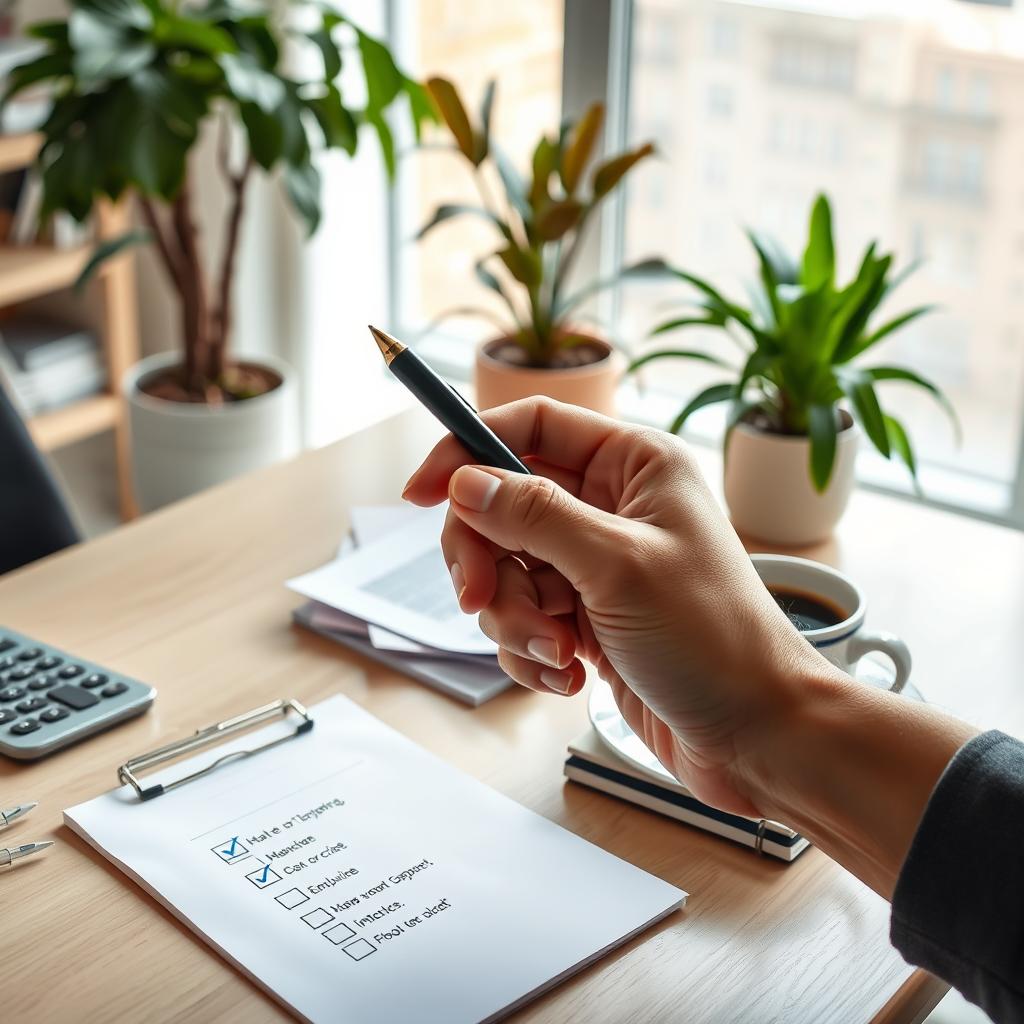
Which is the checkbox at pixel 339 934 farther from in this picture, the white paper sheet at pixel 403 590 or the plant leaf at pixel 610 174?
the plant leaf at pixel 610 174

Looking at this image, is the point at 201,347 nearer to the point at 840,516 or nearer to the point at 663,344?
the point at 663,344

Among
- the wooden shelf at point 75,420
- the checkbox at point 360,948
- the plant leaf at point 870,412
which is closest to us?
the checkbox at point 360,948

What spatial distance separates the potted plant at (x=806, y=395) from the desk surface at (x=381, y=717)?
69 mm

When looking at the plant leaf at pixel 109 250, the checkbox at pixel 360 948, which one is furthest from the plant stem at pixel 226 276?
the checkbox at pixel 360 948

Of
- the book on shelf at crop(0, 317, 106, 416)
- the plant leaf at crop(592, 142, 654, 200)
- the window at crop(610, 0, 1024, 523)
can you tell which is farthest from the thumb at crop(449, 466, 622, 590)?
the book on shelf at crop(0, 317, 106, 416)

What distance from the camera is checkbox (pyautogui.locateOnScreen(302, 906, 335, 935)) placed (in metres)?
0.75

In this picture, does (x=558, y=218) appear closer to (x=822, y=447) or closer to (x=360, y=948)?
(x=822, y=447)

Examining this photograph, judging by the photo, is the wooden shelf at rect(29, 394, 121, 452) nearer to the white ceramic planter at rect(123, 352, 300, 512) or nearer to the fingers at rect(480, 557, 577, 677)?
the white ceramic planter at rect(123, 352, 300, 512)

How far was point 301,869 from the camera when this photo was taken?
79 centimetres

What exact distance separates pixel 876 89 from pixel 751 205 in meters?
0.28

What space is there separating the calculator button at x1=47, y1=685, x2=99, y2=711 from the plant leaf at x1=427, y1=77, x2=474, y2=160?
2.74 ft

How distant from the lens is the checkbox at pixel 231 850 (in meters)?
0.80

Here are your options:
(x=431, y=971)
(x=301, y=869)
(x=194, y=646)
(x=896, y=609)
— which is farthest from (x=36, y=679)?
(x=896, y=609)

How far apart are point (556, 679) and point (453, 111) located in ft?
2.87
